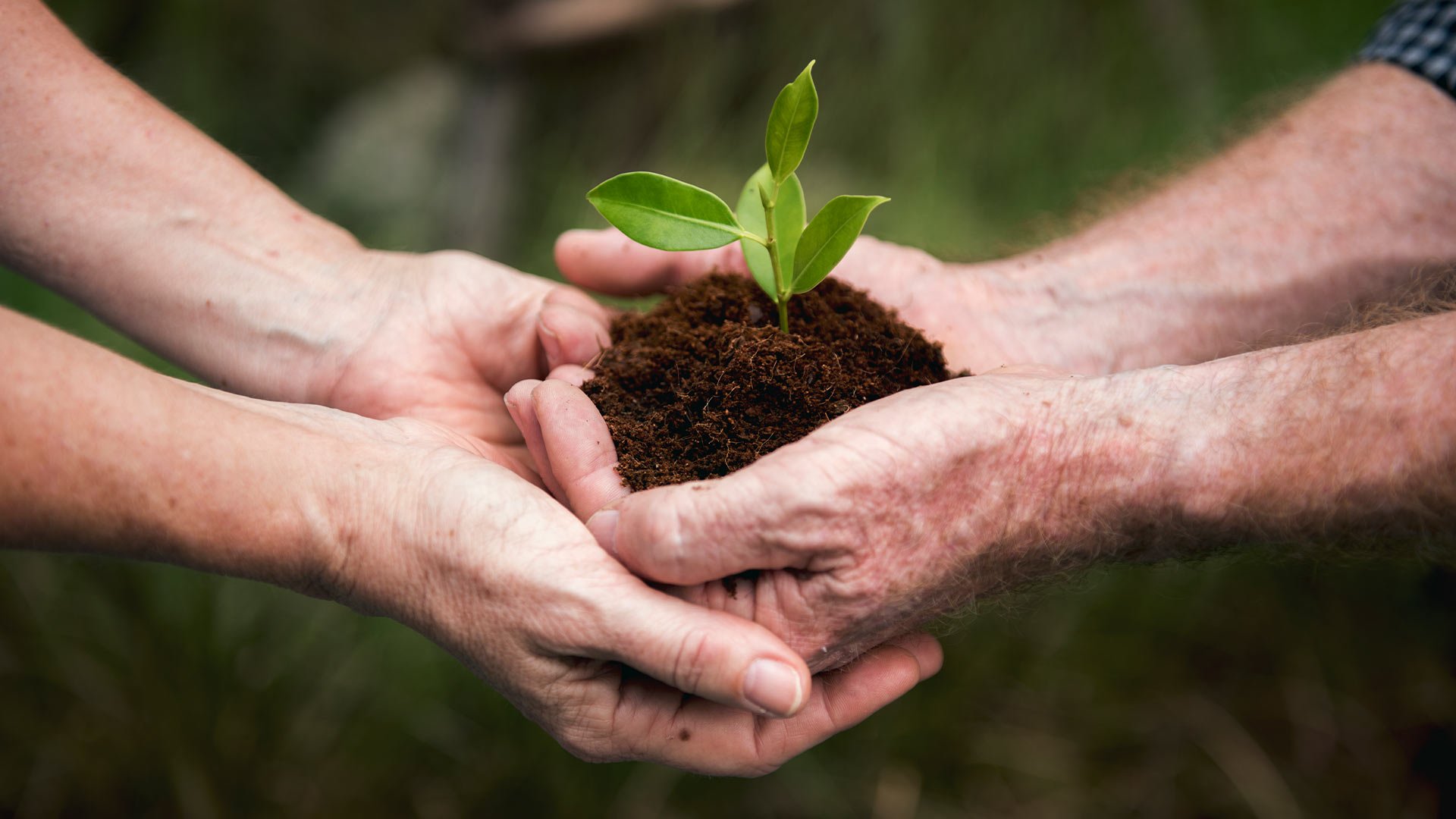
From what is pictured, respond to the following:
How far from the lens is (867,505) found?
0.93 metres

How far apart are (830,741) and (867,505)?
44.8 inches

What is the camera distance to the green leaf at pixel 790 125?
997 millimetres

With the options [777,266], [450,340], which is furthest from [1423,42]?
[450,340]

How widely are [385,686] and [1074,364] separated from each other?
1.54m

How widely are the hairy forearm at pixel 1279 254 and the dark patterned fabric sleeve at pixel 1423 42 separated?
2cm

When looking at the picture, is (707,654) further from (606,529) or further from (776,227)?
(776,227)

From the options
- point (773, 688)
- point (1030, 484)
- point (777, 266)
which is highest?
point (777, 266)

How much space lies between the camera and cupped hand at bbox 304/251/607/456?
123 cm

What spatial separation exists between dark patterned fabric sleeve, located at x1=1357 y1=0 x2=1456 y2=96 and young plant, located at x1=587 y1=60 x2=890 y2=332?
1175 millimetres

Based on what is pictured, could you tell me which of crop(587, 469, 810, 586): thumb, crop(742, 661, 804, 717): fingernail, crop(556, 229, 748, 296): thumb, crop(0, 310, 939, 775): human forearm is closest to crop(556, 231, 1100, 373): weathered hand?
crop(556, 229, 748, 296): thumb

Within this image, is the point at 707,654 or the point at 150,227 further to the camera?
the point at 150,227

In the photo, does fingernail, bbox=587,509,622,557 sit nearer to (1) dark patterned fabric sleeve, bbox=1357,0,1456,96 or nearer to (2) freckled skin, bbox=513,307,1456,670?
(2) freckled skin, bbox=513,307,1456,670

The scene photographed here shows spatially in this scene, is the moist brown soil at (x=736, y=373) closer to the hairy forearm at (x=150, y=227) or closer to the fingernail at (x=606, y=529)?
the fingernail at (x=606, y=529)

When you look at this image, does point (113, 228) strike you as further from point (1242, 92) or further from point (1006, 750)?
point (1242, 92)
